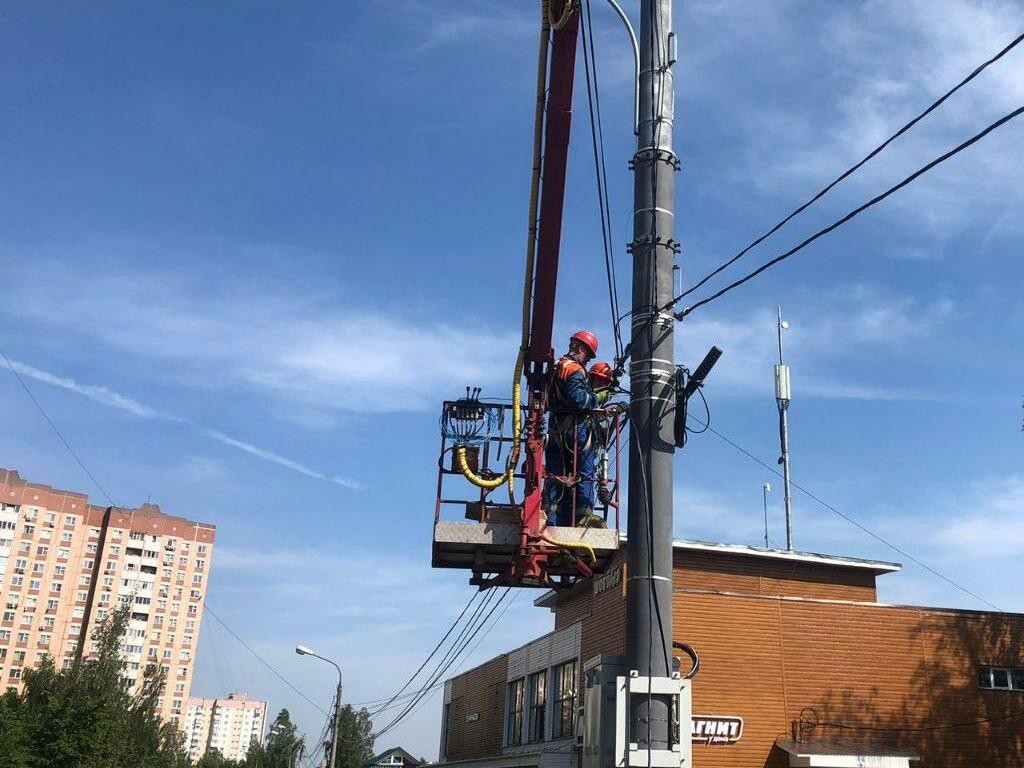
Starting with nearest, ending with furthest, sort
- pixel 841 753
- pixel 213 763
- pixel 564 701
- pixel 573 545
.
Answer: pixel 573 545 < pixel 841 753 < pixel 564 701 < pixel 213 763

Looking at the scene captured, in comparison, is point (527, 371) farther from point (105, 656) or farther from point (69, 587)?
point (69, 587)

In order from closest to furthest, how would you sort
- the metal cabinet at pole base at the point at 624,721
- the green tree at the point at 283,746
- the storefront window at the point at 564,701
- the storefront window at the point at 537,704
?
the metal cabinet at pole base at the point at 624,721, the storefront window at the point at 564,701, the storefront window at the point at 537,704, the green tree at the point at 283,746

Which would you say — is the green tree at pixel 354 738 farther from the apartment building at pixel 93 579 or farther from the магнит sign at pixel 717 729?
the магнит sign at pixel 717 729

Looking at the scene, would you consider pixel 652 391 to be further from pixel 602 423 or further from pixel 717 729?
pixel 717 729

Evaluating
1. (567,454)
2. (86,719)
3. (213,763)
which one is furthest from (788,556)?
(213,763)

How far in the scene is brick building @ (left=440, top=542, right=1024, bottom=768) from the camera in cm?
2002

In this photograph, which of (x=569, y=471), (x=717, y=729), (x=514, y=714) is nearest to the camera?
(x=569, y=471)

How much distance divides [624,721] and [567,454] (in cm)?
912

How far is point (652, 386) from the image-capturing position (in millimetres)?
8023

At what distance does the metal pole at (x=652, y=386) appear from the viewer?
7223mm

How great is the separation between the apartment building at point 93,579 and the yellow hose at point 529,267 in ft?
314

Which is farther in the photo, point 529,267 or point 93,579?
point 93,579

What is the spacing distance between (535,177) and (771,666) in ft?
38.0

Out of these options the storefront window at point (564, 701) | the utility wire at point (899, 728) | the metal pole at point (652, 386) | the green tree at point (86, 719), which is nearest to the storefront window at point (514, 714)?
the storefront window at point (564, 701)
